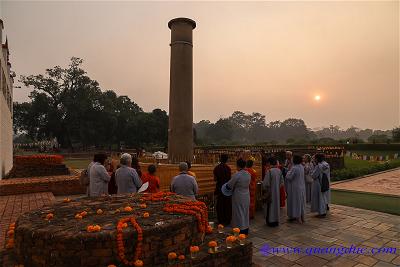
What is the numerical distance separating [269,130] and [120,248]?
115593 millimetres

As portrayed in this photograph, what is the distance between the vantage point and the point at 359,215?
7105mm

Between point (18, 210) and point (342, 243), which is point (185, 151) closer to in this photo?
point (18, 210)

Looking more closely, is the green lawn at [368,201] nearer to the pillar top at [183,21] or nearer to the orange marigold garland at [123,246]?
the orange marigold garland at [123,246]

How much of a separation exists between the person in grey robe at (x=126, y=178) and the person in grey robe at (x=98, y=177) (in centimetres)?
25

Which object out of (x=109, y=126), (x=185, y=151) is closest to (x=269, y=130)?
(x=109, y=126)

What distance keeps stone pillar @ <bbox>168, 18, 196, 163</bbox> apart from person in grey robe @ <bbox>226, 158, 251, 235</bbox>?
5.15m

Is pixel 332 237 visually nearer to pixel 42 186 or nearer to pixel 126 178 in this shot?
pixel 126 178

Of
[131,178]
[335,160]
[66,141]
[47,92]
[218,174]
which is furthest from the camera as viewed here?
[66,141]

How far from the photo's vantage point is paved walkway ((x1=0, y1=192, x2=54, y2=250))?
5.86 metres

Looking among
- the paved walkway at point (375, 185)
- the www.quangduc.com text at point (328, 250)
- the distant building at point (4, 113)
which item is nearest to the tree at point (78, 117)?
the distant building at point (4, 113)

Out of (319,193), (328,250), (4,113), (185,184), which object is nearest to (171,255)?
(185,184)

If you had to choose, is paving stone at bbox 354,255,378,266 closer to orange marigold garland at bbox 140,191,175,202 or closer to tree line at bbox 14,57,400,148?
orange marigold garland at bbox 140,191,175,202

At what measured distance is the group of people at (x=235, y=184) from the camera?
216 inches

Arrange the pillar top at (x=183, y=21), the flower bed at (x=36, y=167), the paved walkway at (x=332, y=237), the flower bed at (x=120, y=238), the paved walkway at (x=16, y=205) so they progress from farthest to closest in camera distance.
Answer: the flower bed at (x=36, y=167) < the pillar top at (x=183, y=21) < the paved walkway at (x=16, y=205) < the paved walkway at (x=332, y=237) < the flower bed at (x=120, y=238)
